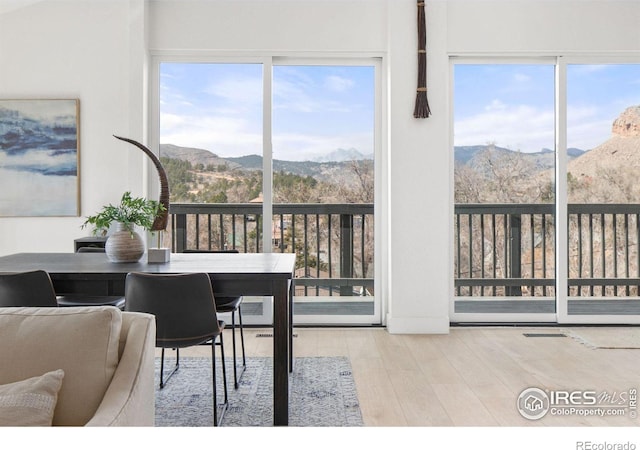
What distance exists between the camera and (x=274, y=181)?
15.0 feet

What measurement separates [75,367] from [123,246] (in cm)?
152

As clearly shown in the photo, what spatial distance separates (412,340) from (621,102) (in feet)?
9.23

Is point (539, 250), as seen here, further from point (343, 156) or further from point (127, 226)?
point (127, 226)

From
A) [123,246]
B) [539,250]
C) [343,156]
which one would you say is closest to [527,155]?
[539,250]

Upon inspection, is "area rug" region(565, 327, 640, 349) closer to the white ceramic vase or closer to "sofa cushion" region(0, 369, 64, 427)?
the white ceramic vase

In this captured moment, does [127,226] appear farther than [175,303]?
Yes

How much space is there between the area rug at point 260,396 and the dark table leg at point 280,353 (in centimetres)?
12

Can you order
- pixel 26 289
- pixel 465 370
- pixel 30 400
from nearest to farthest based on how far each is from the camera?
Result: 1. pixel 30 400
2. pixel 26 289
3. pixel 465 370

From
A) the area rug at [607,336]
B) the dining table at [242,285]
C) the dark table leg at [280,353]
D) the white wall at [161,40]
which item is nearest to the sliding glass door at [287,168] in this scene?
the white wall at [161,40]

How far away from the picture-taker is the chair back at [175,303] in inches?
89.9

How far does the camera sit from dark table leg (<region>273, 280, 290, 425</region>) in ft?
7.87

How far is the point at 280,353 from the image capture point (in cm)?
240

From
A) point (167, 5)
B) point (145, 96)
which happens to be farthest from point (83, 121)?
point (167, 5)

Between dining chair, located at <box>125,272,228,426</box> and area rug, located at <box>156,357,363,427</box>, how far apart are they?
47cm
